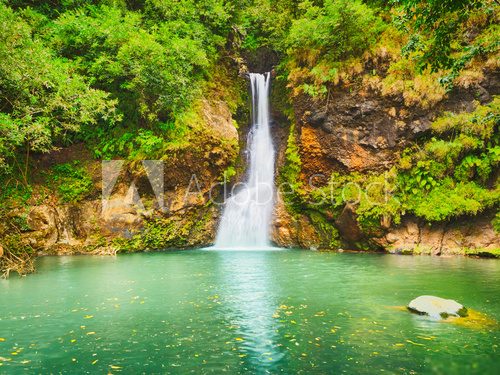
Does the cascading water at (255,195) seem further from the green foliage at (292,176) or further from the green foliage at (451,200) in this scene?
the green foliage at (451,200)

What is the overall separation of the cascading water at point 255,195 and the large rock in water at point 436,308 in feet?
44.0

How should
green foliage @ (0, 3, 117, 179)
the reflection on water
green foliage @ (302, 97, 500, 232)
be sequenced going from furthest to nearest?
green foliage @ (302, 97, 500, 232), green foliage @ (0, 3, 117, 179), the reflection on water

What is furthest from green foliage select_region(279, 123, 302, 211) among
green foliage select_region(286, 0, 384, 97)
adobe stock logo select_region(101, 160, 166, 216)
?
adobe stock logo select_region(101, 160, 166, 216)

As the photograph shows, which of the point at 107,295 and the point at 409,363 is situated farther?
the point at 107,295

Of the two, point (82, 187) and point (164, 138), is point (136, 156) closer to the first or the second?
point (164, 138)

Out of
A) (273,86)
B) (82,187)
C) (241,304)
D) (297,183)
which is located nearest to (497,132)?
(297,183)

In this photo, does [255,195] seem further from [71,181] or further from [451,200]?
[451,200]

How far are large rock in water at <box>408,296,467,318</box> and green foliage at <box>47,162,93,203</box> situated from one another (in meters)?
15.6

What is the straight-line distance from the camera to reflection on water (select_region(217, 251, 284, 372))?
19.1 ft

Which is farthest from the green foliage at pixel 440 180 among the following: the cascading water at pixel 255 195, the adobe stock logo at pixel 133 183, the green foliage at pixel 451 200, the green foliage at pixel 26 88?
the green foliage at pixel 26 88

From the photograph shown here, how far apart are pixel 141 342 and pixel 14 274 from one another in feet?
28.0

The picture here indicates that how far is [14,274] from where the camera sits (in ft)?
41.4

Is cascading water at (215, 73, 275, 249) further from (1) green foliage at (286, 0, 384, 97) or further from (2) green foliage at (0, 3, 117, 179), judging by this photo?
→ (2) green foliage at (0, 3, 117, 179)

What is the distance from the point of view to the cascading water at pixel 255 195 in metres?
21.2
